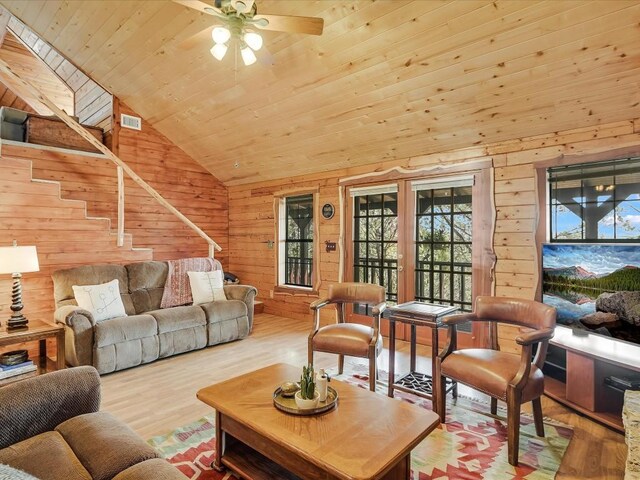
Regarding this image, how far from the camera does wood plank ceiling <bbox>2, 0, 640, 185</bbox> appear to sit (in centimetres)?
256

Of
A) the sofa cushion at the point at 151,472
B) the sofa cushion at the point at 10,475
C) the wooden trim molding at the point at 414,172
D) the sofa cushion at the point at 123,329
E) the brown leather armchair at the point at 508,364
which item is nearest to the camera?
the sofa cushion at the point at 10,475

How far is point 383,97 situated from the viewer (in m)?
3.54

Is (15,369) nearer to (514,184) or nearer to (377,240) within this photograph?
(377,240)

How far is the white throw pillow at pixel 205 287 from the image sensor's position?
176 inches

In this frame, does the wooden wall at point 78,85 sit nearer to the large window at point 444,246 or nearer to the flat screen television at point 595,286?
the large window at point 444,246

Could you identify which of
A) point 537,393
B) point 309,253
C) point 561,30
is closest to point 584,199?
point 561,30

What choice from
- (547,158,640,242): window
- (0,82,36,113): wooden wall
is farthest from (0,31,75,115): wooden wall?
(547,158,640,242): window

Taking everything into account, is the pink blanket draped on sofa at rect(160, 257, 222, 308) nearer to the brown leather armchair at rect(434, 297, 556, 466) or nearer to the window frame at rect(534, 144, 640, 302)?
the brown leather armchair at rect(434, 297, 556, 466)

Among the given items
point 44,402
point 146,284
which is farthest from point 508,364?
point 146,284

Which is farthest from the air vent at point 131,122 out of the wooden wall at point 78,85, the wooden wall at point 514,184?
the wooden wall at point 514,184

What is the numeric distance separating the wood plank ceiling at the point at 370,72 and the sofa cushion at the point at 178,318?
240cm

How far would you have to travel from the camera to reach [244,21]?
2.22 metres

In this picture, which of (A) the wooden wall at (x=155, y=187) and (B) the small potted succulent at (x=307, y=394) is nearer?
(B) the small potted succulent at (x=307, y=394)

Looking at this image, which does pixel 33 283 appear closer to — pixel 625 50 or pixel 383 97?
pixel 383 97
